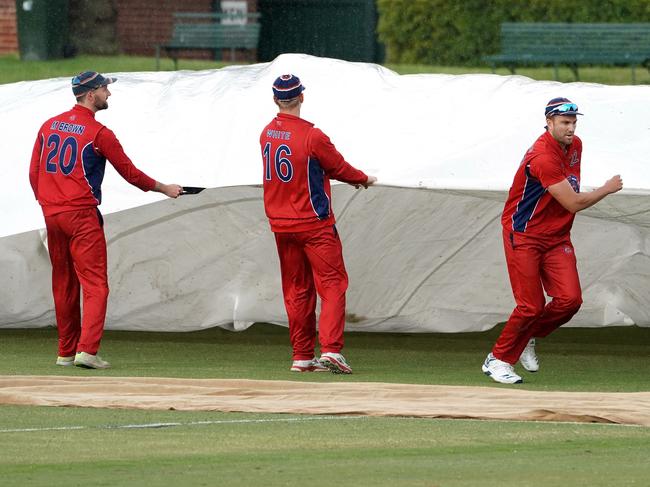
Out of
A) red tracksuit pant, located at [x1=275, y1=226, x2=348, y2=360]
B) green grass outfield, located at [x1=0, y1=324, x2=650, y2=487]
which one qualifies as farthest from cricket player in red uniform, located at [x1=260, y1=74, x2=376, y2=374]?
green grass outfield, located at [x1=0, y1=324, x2=650, y2=487]

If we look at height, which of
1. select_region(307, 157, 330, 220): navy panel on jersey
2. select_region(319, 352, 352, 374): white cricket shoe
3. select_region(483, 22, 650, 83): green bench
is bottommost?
select_region(483, 22, 650, 83): green bench

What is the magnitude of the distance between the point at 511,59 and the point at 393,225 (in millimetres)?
11401

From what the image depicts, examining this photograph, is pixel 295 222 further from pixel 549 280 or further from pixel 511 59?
pixel 511 59

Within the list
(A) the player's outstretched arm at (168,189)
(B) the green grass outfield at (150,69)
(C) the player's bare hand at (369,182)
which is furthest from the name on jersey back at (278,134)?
(B) the green grass outfield at (150,69)

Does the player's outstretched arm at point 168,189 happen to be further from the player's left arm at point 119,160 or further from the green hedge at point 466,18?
the green hedge at point 466,18

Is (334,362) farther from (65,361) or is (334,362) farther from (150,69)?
(150,69)

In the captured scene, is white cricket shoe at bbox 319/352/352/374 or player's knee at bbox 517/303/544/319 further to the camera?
white cricket shoe at bbox 319/352/352/374

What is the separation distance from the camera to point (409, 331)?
13.1 meters

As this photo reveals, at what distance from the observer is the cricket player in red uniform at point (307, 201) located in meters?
10.3

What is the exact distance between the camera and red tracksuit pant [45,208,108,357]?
10.6 meters

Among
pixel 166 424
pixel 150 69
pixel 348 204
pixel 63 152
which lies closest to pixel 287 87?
pixel 63 152

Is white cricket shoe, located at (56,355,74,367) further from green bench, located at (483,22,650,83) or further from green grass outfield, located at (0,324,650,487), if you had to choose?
green bench, located at (483,22,650,83)

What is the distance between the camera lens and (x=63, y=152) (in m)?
10.7

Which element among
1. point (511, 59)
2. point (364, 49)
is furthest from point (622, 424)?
point (364, 49)
